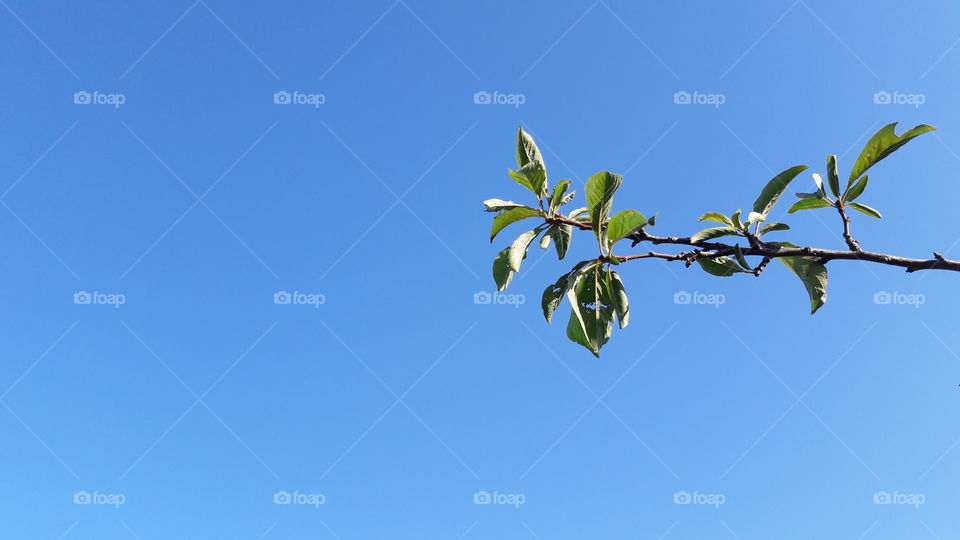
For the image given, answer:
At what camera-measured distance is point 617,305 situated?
261 centimetres

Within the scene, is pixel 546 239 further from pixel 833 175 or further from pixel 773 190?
pixel 833 175

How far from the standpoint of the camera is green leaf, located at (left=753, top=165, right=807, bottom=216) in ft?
8.58

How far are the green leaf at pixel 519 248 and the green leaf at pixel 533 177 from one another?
0.17m

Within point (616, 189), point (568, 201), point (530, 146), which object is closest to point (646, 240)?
point (616, 189)

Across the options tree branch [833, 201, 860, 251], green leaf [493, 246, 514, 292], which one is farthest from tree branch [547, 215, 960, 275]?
green leaf [493, 246, 514, 292]

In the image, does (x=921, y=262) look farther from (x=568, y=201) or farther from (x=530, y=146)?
(x=530, y=146)

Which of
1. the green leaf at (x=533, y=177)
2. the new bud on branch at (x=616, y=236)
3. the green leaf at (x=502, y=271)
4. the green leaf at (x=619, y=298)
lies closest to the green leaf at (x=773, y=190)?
the new bud on branch at (x=616, y=236)

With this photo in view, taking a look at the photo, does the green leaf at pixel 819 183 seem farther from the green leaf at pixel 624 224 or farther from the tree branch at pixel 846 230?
the green leaf at pixel 624 224

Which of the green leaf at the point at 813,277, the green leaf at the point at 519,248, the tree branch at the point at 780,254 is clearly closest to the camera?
the tree branch at the point at 780,254

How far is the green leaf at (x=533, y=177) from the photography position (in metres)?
2.52

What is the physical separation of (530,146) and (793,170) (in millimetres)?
1031

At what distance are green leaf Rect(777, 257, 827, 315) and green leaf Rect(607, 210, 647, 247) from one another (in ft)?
1.98

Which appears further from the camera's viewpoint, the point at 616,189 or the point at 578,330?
the point at 578,330

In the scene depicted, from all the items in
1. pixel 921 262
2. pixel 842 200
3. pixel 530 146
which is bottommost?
pixel 921 262
